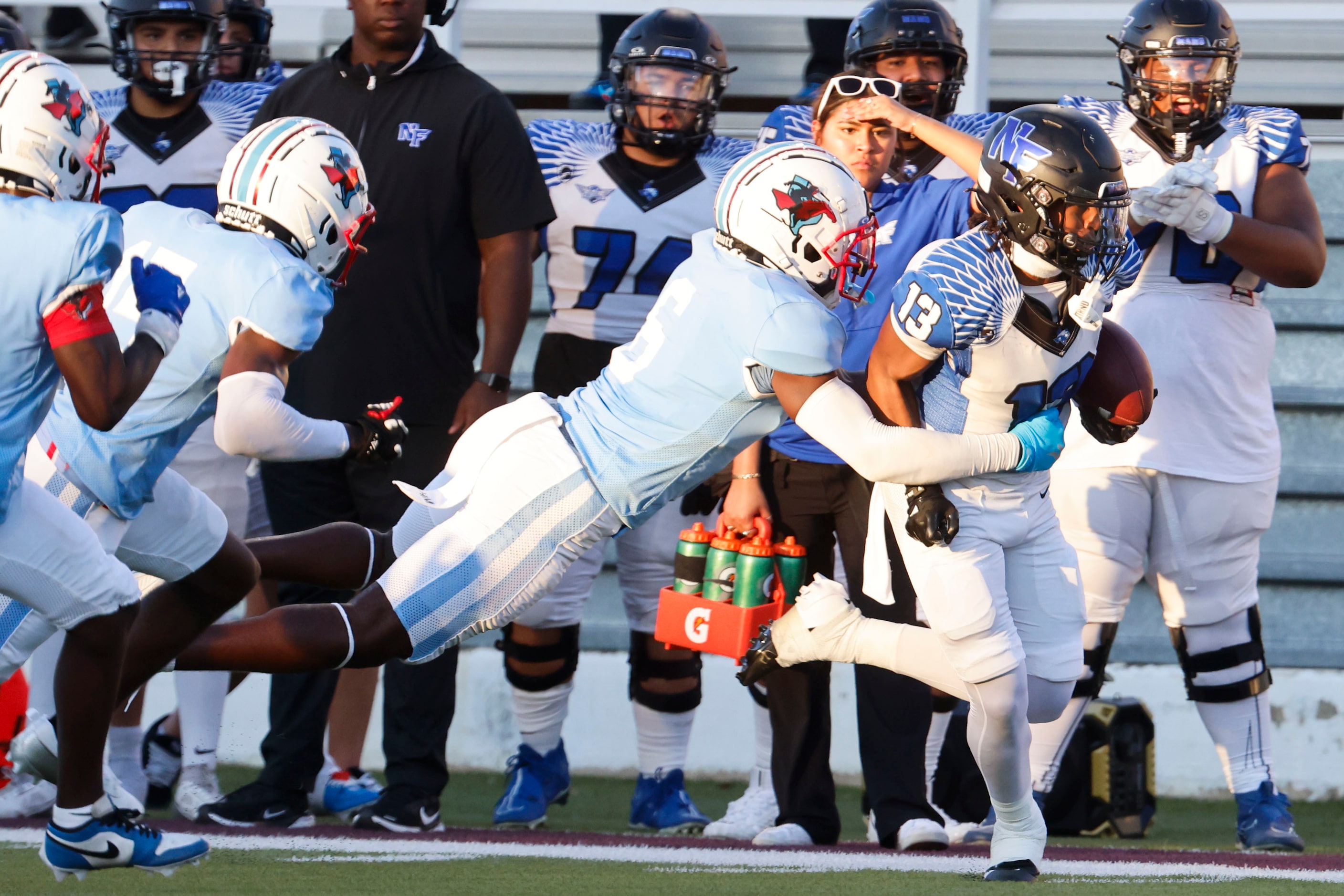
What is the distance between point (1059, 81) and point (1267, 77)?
76cm

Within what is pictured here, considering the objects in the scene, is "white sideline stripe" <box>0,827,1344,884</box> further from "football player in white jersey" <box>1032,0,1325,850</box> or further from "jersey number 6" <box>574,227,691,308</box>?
"jersey number 6" <box>574,227,691,308</box>

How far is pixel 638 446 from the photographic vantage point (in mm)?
3895

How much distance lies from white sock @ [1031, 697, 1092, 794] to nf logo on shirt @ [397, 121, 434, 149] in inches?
87.7

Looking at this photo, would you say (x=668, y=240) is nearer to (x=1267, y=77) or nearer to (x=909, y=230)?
(x=909, y=230)

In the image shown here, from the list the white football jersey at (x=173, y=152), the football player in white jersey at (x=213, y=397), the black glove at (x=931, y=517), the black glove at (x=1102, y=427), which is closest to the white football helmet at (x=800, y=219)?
the black glove at (x=931, y=517)

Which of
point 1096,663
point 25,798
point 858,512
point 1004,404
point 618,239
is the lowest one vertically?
point 25,798

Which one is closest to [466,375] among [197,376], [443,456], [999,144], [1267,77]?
[443,456]

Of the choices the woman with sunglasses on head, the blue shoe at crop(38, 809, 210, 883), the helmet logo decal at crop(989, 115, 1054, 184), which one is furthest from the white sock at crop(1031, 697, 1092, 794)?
the blue shoe at crop(38, 809, 210, 883)

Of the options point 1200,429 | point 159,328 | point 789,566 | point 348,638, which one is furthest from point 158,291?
point 1200,429

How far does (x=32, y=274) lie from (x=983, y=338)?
74.7 inches

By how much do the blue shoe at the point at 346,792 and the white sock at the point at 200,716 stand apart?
1.06ft

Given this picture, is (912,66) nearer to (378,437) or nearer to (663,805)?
(378,437)

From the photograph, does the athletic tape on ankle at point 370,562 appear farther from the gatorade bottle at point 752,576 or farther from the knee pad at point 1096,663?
the knee pad at point 1096,663

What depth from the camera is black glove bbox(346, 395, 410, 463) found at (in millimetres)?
4176
